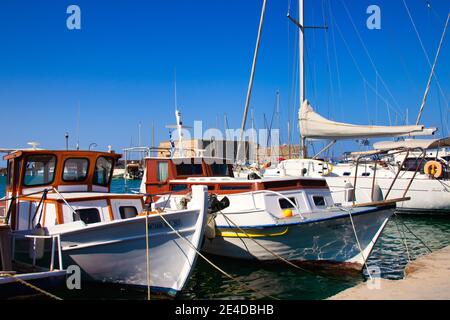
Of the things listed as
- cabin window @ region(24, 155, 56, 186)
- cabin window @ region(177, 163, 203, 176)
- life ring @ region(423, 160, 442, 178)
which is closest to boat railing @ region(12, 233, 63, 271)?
cabin window @ region(24, 155, 56, 186)

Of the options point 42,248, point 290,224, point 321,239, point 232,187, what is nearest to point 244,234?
point 290,224

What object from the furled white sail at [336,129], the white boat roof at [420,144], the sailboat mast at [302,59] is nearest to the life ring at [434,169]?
the white boat roof at [420,144]

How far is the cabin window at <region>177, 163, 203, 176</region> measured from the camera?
16062 mm

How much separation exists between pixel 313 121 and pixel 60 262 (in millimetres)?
13661

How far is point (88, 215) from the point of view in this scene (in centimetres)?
1019

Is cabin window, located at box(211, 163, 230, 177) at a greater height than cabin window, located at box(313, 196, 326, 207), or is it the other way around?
cabin window, located at box(211, 163, 230, 177)

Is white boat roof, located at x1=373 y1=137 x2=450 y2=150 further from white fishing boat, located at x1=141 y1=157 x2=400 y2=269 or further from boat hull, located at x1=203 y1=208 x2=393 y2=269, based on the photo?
boat hull, located at x1=203 y1=208 x2=393 y2=269

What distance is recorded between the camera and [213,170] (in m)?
16.6

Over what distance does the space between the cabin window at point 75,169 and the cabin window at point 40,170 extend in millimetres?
306

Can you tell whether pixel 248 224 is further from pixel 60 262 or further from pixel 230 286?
pixel 60 262

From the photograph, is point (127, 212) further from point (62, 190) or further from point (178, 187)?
point (178, 187)

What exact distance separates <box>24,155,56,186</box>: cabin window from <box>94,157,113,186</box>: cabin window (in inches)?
44.3

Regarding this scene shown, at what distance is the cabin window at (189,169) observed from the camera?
1606cm

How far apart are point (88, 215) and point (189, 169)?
6.28 metres
